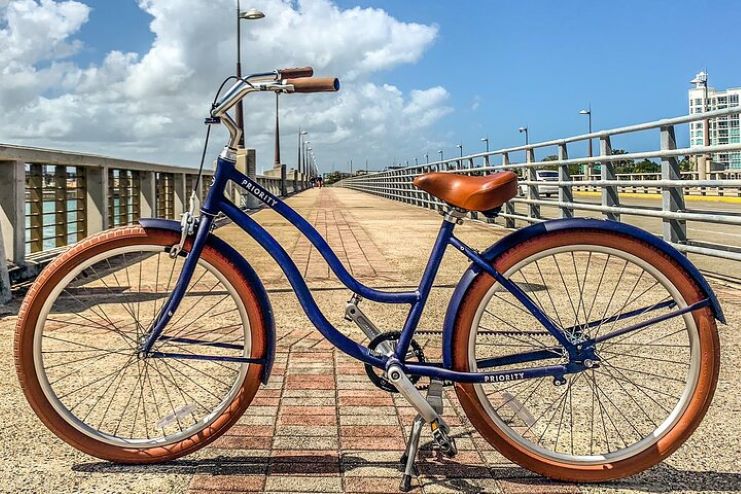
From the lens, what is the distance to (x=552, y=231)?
2.07 metres

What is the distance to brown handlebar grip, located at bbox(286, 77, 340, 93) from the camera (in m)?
2.18

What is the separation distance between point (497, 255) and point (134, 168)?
7.81 m

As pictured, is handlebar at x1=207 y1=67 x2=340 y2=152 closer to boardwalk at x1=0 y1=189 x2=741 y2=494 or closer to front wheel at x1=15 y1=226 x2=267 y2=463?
front wheel at x1=15 y1=226 x2=267 y2=463

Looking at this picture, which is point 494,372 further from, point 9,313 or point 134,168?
point 134,168

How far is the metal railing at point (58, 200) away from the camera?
5.48 m

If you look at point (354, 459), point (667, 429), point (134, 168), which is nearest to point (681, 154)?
point (667, 429)

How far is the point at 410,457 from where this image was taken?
2094 mm

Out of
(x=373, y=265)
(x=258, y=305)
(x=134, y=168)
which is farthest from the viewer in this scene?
(x=134, y=168)

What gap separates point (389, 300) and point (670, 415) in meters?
0.99

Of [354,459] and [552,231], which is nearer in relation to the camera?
[552,231]

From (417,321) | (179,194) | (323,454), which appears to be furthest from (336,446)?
(179,194)

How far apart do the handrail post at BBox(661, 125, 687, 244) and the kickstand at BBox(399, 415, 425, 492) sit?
480cm

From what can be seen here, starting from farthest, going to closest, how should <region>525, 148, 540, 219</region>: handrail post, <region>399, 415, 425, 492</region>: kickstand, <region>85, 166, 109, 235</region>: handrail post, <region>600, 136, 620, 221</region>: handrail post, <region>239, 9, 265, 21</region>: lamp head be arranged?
<region>239, 9, 265, 21</region>: lamp head
<region>525, 148, 540, 219</region>: handrail post
<region>85, 166, 109, 235</region>: handrail post
<region>600, 136, 620, 221</region>: handrail post
<region>399, 415, 425, 492</region>: kickstand

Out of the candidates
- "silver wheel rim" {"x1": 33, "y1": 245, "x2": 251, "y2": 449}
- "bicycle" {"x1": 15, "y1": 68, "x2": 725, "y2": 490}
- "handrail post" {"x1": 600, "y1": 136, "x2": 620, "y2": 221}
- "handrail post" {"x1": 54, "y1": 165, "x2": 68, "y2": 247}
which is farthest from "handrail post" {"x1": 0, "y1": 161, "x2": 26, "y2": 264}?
"handrail post" {"x1": 600, "y1": 136, "x2": 620, "y2": 221}
